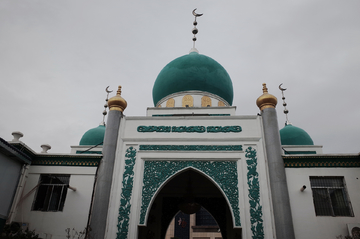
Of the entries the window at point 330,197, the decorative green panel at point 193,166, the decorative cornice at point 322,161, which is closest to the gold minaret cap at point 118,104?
the decorative green panel at point 193,166

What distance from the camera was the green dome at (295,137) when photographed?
12.2m

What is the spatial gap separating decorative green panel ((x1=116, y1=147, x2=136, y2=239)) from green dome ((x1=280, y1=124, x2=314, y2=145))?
7041 millimetres

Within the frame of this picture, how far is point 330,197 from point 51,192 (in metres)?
7.03

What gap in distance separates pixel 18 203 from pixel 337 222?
776 centimetres

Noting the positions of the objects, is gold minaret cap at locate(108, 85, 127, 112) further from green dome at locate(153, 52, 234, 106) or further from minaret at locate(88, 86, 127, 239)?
green dome at locate(153, 52, 234, 106)

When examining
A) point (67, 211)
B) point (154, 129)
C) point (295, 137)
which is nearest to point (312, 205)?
point (154, 129)

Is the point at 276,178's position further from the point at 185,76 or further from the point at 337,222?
the point at 185,76

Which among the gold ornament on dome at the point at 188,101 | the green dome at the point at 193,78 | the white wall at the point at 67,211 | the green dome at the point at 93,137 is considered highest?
the green dome at the point at 193,78

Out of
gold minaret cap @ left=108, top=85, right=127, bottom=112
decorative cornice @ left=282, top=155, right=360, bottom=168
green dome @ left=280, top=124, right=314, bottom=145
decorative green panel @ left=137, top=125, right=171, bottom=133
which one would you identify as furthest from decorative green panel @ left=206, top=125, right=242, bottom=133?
green dome @ left=280, top=124, right=314, bottom=145

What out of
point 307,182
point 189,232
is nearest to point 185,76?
point 307,182

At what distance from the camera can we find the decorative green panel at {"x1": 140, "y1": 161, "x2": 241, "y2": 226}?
24.5 ft

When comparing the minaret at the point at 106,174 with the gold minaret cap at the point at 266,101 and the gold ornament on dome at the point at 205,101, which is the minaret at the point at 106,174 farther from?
the gold minaret cap at the point at 266,101

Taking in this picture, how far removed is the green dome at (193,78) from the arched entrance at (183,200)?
346cm

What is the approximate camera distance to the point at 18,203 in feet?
25.1
